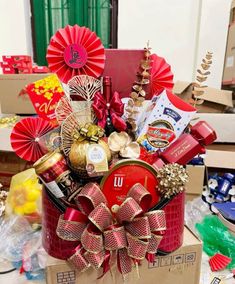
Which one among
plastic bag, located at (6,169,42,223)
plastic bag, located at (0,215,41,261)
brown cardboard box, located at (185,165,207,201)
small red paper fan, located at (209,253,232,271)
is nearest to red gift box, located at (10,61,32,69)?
plastic bag, located at (6,169,42,223)

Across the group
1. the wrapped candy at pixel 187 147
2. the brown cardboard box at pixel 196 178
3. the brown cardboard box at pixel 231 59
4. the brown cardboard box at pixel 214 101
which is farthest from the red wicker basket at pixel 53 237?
the brown cardboard box at pixel 231 59

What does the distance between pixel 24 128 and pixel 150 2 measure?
5.59 feet

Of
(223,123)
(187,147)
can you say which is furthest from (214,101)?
(187,147)

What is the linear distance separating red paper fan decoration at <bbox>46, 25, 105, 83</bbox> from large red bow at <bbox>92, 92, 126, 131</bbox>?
7 cm

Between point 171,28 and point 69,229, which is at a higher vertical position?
point 171,28

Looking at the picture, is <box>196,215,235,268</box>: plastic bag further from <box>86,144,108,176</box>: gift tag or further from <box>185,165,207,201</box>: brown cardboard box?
<box>86,144,108,176</box>: gift tag

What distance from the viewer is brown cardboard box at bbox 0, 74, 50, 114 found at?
4.10 ft

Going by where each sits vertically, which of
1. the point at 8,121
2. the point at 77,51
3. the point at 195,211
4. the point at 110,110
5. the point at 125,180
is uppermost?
the point at 77,51

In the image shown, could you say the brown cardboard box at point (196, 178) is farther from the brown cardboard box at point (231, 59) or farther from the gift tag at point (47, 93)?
the brown cardboard box at point (231, 59)

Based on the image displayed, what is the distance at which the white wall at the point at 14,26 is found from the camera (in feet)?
6.07

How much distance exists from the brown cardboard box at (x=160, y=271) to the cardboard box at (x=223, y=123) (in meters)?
Result: 0.71

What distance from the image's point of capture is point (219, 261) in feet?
2.29

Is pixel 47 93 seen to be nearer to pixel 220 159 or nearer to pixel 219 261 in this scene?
pixel 219 261

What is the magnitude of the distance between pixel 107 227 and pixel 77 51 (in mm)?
368
